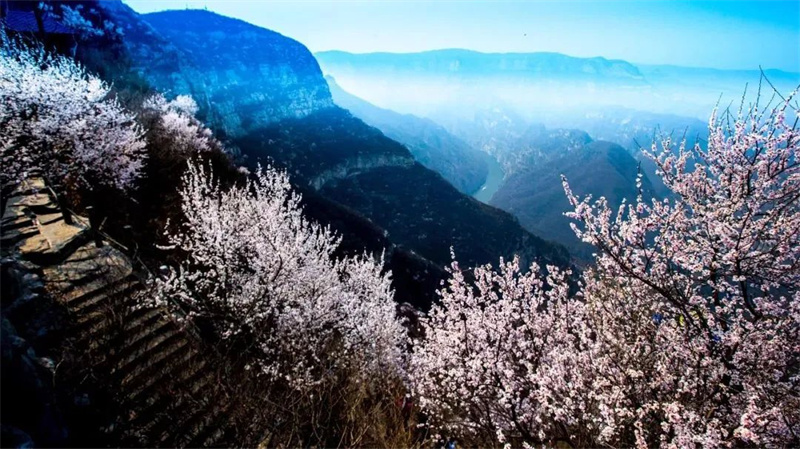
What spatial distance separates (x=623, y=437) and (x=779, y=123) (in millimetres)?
7671

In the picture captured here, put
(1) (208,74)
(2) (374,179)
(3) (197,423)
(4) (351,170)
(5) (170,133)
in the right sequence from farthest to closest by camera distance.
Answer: (1) (208,74) < (4) (351,170) < (2) (374,179) < (5) (170,133) < (3) (197,423)

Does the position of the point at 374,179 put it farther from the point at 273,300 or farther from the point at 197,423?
the point at 197,423

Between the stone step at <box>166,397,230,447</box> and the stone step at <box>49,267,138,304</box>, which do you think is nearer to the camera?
the stone step at <box>166,397,230,447</box>

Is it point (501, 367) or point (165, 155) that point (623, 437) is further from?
point (165, 155)

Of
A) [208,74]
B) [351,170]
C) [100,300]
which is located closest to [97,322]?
[100,300]

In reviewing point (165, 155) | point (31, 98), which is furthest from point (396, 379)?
point (165, 155)

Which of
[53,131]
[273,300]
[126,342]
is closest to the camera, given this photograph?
[126,342]

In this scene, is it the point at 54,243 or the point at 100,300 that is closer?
the point at 100,300

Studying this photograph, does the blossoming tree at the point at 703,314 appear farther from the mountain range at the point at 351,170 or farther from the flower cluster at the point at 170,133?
the mountain range at the point at 351,170

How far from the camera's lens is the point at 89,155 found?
902 inches

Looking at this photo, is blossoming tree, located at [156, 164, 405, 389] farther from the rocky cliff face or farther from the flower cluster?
the rocky cliff face

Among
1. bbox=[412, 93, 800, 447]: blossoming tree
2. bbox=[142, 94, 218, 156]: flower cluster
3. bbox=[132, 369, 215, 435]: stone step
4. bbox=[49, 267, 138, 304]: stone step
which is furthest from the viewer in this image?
bbox=[142, 94, 218, 156]: flower cluster

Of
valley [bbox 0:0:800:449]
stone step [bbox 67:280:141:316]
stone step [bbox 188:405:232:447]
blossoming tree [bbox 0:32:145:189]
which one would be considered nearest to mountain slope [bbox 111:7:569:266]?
blossoming tree [bbox 0:32:145:189]

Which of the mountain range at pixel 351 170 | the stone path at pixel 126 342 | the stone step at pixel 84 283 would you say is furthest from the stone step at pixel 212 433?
the mountain range at pixel 351 170
